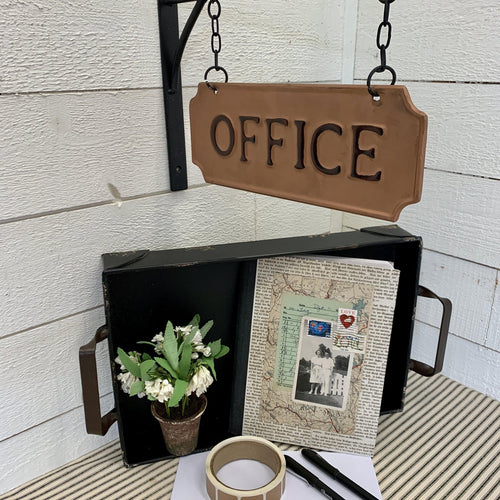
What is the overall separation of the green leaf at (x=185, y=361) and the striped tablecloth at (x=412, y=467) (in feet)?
0.50

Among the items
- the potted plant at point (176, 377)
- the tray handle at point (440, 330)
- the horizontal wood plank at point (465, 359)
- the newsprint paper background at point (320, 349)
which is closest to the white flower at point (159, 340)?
the potted plant at point (176, 377)

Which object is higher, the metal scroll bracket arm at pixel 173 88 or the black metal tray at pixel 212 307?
the metal scroll bracket arm at pixel 173 88

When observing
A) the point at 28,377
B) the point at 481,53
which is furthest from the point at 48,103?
the point at 481,53

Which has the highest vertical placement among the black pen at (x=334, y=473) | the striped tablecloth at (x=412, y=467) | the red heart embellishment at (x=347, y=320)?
the red heart embellishment at (x=347, y=320)

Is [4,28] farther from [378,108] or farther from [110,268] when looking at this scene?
[378,108]

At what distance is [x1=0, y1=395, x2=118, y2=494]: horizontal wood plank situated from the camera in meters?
0.66

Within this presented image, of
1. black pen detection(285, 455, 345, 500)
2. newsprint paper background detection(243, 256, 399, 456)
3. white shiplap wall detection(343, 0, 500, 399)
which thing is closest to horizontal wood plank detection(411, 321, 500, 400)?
white shiplap wall detection(343, 0, 500, 399)

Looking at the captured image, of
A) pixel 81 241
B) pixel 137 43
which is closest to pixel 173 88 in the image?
pixel 137 43

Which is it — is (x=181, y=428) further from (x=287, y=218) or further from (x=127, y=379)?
(x=287, y=218)

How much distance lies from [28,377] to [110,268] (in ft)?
0.61

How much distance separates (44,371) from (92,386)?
8cm

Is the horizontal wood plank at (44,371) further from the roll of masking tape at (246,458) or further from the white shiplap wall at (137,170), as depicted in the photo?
the roll of masking tape at (246,458)

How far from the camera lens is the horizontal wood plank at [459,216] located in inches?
30.0

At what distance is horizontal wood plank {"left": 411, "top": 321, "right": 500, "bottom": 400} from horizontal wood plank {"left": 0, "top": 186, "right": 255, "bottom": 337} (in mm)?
430
